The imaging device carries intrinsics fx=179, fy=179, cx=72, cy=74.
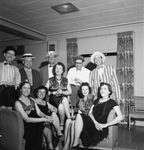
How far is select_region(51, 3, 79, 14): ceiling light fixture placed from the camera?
3.71 meters

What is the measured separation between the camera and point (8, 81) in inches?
125

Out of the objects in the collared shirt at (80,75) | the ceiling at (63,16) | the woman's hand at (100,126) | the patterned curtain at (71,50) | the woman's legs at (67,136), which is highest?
the ceiling at (63,16)

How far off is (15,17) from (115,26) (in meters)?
2.67

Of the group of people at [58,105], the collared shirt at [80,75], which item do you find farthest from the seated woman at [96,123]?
the collared shirt at [80,75]

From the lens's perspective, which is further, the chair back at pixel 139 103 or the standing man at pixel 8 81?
the chair back at pixel 139 103

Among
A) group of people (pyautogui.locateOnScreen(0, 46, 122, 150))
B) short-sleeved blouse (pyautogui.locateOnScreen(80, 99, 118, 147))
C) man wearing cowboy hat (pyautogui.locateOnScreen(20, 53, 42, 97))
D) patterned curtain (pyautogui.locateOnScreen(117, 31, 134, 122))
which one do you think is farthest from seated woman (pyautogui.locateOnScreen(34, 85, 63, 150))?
patterned curtain (pyautogui.locateOnScreen(117, 31, 134, 122))

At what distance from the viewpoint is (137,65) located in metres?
4.76

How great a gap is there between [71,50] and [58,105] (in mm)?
2783

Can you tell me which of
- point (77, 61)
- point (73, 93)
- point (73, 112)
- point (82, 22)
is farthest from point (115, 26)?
point (73, 112)

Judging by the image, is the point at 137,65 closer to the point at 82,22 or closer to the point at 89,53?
the point at 89,53

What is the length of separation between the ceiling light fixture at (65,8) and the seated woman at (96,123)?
1.91 metres

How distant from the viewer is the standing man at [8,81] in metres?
3.06

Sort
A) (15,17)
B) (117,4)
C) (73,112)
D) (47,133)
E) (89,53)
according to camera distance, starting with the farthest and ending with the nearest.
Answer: (89,53)
(15,17)
(117,4)
(73,112)
(47,133)

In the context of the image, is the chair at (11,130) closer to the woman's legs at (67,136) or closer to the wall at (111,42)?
the woman's legs at (67,136)
